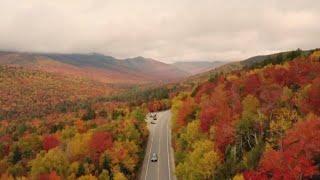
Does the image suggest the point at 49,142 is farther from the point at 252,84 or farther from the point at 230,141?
the point at 230,141

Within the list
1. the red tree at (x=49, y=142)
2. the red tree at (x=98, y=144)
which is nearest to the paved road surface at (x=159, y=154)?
the red tree at (x=98, y=144)

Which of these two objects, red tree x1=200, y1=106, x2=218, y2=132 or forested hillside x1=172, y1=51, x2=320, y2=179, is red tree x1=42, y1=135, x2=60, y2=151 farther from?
red tree x1=200, y1=106, x2=218, y2=132

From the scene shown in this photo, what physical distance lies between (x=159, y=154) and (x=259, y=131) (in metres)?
31.0

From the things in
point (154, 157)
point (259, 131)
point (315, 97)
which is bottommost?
point (154, 157)

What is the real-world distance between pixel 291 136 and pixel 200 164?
51.0ft

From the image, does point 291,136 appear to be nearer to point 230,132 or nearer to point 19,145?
point 230,132

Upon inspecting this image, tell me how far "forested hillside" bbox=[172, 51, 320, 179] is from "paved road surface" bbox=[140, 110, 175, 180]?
3641 millimetres

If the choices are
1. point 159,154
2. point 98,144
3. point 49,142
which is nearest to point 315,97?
point 159,154

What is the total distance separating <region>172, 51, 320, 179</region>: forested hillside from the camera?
168 ft

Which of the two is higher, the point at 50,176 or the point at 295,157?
the point at 295,157

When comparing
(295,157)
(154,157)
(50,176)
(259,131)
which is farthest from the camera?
(154,157)

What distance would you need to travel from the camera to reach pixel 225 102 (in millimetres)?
88312

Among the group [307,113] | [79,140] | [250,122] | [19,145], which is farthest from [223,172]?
[19,145]

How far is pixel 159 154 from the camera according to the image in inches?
3652
